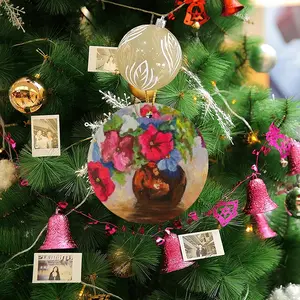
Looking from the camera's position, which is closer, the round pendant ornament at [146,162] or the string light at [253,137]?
the round pendant ornament at [146,162]

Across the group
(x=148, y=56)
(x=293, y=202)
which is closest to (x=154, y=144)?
(x=148, y=56)

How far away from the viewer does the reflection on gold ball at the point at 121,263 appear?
0.94 meters

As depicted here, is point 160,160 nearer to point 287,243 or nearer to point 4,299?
point 4,299

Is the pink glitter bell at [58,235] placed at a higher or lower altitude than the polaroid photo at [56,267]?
higher

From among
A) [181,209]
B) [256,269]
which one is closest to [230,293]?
[256,269]

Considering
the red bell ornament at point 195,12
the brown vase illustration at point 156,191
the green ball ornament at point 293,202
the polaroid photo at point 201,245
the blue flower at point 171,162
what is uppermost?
the red bell ornament at point 195,12

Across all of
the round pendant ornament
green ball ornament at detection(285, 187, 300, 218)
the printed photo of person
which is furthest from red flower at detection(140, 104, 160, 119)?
green ball ornament at detection(285, 187, 300, 218)

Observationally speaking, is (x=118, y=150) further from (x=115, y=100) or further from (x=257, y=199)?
(x=257, y=199)

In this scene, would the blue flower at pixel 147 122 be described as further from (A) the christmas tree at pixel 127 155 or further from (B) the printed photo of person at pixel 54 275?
(B) the printed photo of person at pixel 54 275

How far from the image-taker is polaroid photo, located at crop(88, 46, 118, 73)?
983 millimetres

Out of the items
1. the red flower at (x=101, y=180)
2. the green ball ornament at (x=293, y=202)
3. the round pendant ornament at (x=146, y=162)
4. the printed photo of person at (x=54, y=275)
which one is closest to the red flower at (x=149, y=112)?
the round pendant ornament at (x=146, y=162)

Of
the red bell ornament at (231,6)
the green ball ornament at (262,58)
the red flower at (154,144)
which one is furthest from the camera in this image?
the green ball ornament at (262,58)

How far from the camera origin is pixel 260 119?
1144mm

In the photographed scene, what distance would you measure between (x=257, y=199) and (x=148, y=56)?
383mm
